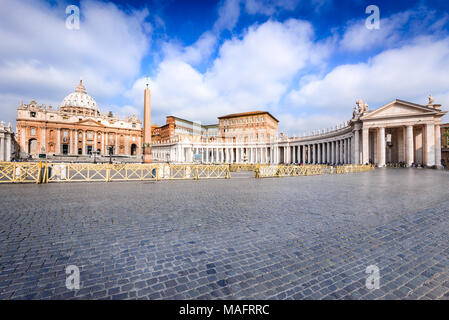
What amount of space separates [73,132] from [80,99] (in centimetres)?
2732

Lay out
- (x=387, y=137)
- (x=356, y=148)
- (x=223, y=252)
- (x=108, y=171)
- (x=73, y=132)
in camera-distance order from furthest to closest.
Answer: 1. (x=73, y=132)
2. (x=387, y=137)
3. (x=356, y=148)
4. (x=108, y=171)
5. (x=223, y=252)

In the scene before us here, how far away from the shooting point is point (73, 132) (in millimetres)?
76125

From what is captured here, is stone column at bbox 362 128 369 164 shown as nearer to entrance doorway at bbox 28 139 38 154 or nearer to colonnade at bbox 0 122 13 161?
colonnade at bbox 0 122 13 161

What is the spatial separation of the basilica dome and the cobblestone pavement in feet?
353

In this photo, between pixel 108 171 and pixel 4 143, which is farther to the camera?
pixel 4 143

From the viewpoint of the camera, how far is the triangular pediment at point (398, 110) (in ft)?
108

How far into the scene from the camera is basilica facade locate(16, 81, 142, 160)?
6850 centimetres

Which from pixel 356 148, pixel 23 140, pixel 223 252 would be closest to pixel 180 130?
pixel 23 140

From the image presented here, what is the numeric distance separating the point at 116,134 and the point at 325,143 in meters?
77.0

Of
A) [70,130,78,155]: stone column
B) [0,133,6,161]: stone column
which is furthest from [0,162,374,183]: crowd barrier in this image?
[70,130,78,155]: stone column

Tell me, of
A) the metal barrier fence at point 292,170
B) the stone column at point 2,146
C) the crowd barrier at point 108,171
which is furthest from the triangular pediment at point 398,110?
the stone column at point 2,146

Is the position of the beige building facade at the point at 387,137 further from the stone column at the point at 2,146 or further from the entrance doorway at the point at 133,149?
the entrance doorway at the point at 133,149

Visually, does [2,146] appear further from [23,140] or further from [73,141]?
[73,141]
